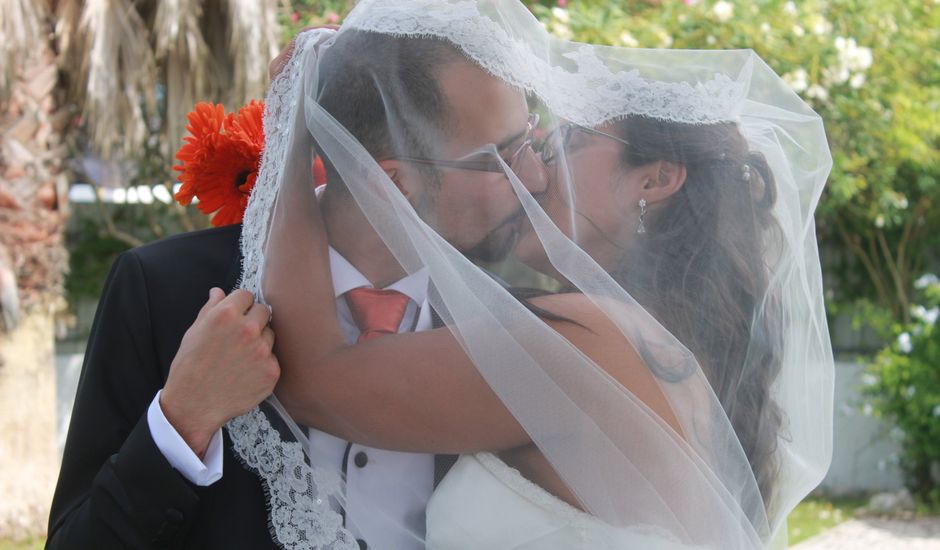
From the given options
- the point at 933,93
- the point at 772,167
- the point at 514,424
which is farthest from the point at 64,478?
the point at 933,93

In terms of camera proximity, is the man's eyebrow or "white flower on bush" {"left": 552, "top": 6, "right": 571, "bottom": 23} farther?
"white flower on bush" {"left": 552, "top": 6, "right": 571, "bottom": 23}

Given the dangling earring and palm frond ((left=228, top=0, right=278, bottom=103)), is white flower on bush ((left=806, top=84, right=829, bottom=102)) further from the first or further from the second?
the dangling earring

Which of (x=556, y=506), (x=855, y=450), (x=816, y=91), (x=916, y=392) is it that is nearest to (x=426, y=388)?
(x=556, y=506)

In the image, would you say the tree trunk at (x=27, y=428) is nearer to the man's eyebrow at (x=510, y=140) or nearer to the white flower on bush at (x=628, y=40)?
the white flower on bush at (x=628, y=40)

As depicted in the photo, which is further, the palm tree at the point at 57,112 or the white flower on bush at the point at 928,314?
the white flower on bush at the point at 928,314

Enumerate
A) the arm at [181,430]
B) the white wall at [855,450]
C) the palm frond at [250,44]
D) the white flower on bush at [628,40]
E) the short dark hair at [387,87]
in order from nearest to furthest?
the arm at [181,430] → the short dark hair at [387,87] → the palm frond at [250,44] → the white flower on bush at [628,40] → the white wall at [855,450]

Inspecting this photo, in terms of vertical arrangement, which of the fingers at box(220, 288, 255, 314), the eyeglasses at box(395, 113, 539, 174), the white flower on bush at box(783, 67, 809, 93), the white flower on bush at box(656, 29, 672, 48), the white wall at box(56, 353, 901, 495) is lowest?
the white wall at box(56, 353, 901, 495)

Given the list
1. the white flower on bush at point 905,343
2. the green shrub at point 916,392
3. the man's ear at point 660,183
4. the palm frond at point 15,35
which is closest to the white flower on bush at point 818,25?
the green shrub at point 916,392

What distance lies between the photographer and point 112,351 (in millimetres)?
1969

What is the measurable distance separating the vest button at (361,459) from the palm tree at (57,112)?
5.05 metres

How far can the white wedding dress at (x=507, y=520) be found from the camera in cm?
186

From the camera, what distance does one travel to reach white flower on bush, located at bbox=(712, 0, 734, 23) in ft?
23.9

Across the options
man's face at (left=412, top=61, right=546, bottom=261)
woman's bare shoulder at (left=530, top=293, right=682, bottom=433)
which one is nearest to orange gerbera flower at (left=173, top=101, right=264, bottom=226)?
man's face at (left=412, top=61, right=546, bottom=261)

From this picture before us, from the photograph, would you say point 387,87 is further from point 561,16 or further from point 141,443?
point 561,16
